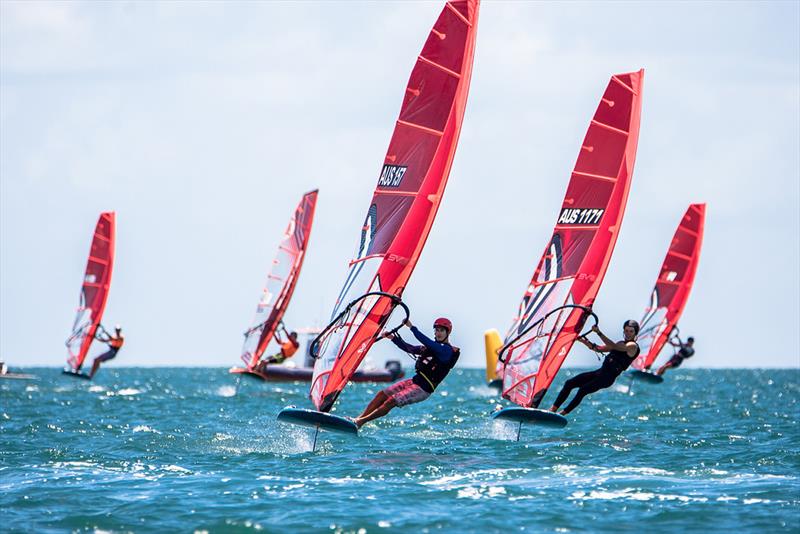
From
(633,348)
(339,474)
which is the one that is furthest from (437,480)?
(633,348)

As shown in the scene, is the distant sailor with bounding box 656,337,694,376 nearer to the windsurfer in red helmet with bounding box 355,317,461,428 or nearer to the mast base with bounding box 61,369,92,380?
the mast base with bounding box 61,369,92,380

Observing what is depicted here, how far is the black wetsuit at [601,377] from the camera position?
1596 cm

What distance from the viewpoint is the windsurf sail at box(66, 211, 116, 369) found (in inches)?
1318

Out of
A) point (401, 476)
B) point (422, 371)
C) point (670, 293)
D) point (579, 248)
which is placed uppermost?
point (670, 293)

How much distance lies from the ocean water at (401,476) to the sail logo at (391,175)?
3317 millimetres

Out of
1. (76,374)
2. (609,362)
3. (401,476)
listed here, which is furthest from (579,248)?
(76,374)

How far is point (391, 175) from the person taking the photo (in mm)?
15891

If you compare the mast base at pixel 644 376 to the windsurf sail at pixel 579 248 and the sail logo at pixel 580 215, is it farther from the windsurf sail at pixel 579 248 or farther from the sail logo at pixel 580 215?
the sail logo at pixel 580 215

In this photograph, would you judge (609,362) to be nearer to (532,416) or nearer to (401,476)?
(532,416)

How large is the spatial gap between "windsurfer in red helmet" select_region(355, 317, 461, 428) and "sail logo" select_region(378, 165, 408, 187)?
2.10m

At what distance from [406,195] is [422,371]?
235cm

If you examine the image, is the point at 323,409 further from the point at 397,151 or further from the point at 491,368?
the point at 491,368

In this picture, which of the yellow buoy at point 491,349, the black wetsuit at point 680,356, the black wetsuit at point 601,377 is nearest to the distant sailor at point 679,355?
the black wetsuit at point 680,356

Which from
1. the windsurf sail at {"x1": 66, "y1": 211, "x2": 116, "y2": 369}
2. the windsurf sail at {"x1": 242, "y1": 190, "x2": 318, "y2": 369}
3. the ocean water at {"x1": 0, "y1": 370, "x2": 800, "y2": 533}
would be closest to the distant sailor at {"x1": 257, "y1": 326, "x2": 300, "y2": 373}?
the windsurf sail at {"x1": 242, "y1": 190, "x2": 318, "y2": 369}
